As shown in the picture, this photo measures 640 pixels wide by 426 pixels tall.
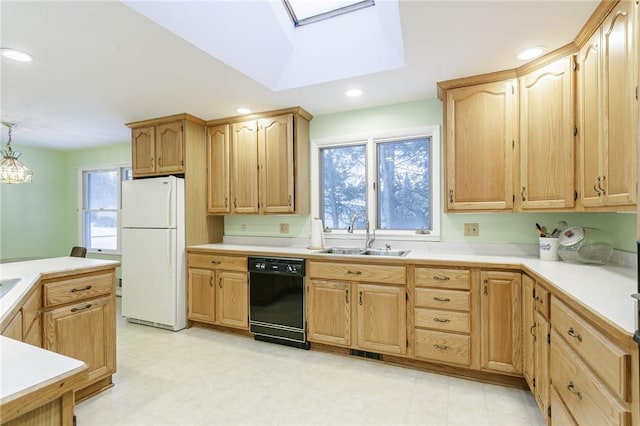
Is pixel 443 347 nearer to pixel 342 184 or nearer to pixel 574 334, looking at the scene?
pixel 574 334

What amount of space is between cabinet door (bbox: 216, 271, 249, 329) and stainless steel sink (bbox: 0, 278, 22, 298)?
1.69m

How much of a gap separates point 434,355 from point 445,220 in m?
1.18

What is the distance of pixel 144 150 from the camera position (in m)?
3.73

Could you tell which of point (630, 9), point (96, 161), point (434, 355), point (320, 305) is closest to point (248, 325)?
point (320, 305)

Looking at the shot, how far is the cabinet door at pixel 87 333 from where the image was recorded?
1.91m

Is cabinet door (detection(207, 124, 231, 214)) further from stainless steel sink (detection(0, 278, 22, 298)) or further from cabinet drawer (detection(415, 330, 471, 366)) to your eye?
cabinet drawer (detection(415, 330, 471, 366))

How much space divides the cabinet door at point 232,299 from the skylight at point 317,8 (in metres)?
2.33

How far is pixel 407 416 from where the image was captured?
74.9 inches

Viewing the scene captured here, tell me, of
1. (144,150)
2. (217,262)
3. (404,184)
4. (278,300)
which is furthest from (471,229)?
(144,150)

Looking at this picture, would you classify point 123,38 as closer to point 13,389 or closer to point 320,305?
point 13,389

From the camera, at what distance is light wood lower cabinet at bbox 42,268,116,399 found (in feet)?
6.24

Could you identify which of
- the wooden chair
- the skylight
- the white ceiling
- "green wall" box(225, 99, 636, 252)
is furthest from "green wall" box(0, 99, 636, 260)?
the wooden chair

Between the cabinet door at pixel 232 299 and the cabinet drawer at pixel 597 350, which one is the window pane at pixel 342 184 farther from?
the cabinet drawer at pixel 597 350

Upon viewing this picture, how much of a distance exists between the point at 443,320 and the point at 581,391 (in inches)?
44.4
